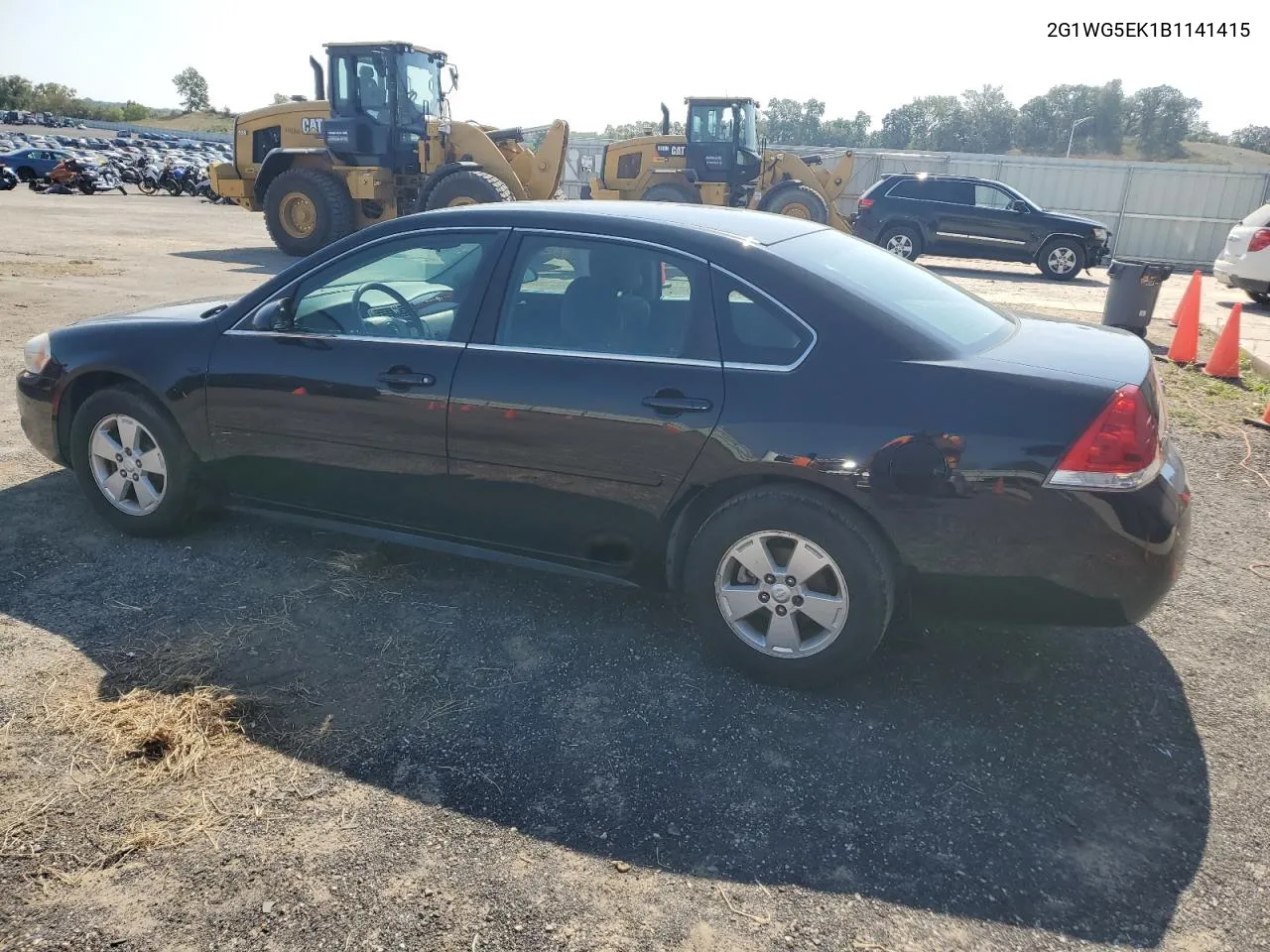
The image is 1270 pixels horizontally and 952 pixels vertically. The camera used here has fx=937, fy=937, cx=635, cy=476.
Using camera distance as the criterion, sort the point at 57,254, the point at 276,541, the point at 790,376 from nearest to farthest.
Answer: the point at 790,376 → the point at 276,541 → the point at 57,254

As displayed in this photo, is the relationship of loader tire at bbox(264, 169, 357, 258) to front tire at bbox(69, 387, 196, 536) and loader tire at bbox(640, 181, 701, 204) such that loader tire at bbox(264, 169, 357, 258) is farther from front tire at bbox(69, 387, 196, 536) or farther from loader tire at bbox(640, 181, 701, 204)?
front tire at bbox(69, 387, 196, 536)

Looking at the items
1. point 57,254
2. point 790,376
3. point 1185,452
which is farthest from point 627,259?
point 57,254

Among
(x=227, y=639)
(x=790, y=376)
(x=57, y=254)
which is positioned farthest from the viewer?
(x=57, y=254)

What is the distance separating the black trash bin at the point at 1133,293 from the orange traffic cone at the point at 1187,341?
887 mm

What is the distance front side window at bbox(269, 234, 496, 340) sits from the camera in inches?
147

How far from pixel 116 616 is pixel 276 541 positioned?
86 centimetres

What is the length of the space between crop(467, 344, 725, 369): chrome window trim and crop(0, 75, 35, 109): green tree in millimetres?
143297

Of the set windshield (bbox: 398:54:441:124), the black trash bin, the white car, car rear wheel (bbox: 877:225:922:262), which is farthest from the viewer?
car rear wheel (bbox: 877:225:922:262)

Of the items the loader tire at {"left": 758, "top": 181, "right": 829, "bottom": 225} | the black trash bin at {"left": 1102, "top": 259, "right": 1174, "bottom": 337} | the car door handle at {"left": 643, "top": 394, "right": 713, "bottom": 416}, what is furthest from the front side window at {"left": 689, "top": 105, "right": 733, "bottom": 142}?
the car door handle at {"left": 643, "top": 394, "right": 713, "bottom": 416}

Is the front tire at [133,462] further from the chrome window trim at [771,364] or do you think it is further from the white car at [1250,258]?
the white car at [1250,258]

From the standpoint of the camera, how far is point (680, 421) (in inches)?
128

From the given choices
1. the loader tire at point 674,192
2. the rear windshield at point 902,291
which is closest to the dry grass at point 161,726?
the rear windshield at point 902,291

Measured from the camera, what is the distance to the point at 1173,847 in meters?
2.58

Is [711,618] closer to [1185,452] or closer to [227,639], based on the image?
[227,639]
